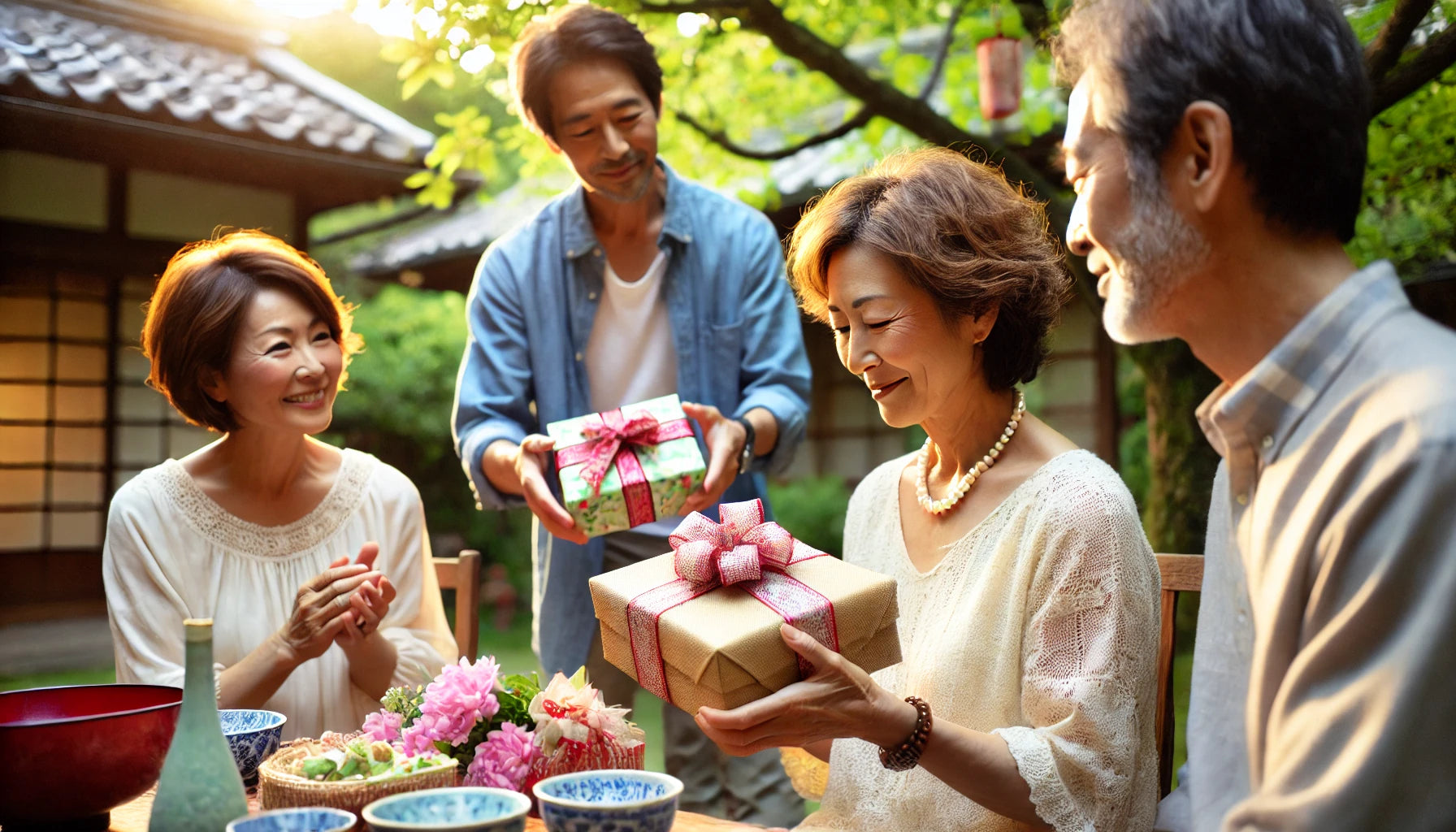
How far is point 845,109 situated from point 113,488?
6.16 m

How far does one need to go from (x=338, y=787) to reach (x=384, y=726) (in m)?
0.29

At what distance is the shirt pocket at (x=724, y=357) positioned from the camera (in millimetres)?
3373

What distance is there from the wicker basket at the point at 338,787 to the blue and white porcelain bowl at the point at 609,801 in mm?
223

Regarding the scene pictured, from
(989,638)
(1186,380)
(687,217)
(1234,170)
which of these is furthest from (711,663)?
(1186,380)

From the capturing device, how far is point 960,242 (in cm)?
215

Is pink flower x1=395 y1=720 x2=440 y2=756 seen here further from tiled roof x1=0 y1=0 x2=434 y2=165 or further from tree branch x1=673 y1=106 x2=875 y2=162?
tiled roof x1=0 y1=0 x2=434 y2=165

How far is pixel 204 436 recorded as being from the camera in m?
8.59

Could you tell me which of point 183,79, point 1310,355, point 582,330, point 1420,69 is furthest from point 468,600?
point 183,79

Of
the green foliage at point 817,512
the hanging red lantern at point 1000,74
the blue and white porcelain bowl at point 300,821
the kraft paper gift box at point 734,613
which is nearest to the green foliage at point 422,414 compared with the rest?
the green foliage at point 817,512

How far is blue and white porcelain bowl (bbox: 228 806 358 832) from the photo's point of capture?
1.40 m

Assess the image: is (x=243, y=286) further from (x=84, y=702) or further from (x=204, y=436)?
(x=204, y=436)

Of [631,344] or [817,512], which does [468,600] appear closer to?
[631,344]

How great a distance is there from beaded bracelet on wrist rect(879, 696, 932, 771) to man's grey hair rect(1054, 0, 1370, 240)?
2.87 ft

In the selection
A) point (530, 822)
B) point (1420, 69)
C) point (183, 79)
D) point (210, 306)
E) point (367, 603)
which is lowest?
point (530, 822)
